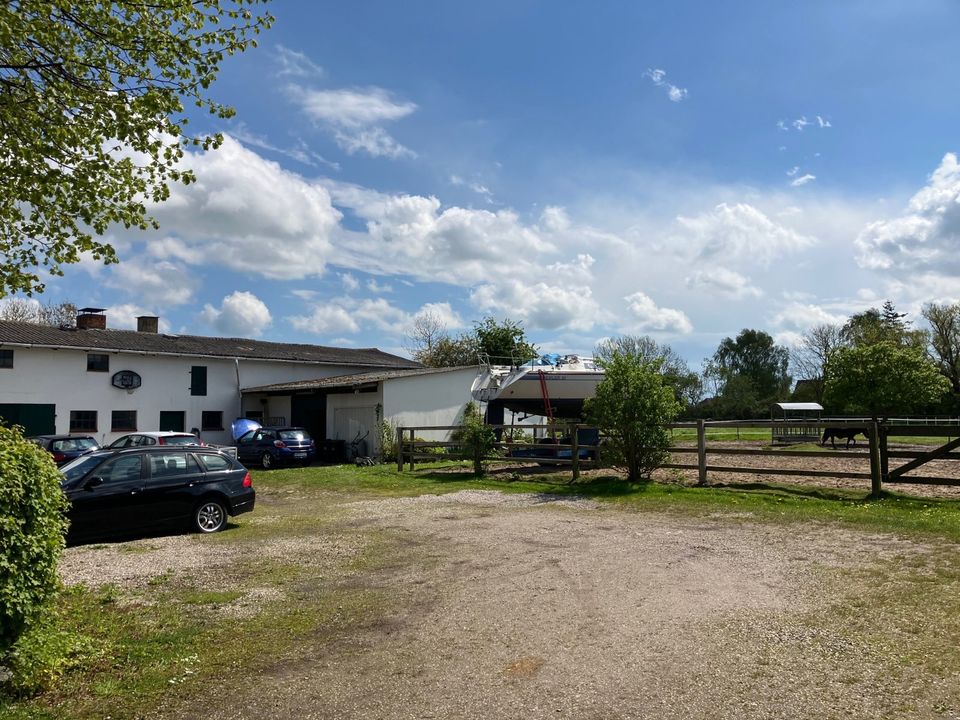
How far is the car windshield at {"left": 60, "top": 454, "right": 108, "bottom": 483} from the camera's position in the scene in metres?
10.2

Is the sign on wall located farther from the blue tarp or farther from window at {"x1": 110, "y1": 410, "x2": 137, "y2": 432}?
the blue tarp

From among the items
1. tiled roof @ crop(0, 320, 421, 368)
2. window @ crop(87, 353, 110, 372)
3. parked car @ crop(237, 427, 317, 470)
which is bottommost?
parked car @ crop(237, 427, 317, 470)

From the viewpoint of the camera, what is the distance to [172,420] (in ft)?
103

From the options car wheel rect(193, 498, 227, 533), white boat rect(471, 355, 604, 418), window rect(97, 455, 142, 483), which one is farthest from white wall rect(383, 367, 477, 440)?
window rect(97, 455, 142, 483)

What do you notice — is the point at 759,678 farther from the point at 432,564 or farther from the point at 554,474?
the point at 554,474

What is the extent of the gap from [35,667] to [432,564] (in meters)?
4.39

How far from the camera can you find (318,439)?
95.4 ft

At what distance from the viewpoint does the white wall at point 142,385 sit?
27.7 m

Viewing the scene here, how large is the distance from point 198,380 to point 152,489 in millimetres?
23265

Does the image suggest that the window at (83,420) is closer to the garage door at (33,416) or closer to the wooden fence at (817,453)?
the garage door at (33,416)

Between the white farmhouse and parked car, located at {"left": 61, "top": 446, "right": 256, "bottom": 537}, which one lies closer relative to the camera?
parked car, located at {"left": 61, "top": 446, "right": 256, "bottom": 537}

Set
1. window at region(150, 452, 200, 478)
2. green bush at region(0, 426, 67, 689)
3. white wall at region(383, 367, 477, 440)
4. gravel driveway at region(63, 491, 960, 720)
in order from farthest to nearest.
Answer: white wall at region(383, 367, 477, 440) < window at region(150, 452, 200, 478) < green bush at region(0, 426, 67, 689) < gravel driveway at region(63, 491, 960, 720)

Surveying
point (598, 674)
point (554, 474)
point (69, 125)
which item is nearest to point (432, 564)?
point (598, 674)

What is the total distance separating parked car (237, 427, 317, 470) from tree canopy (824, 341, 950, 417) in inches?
1126
